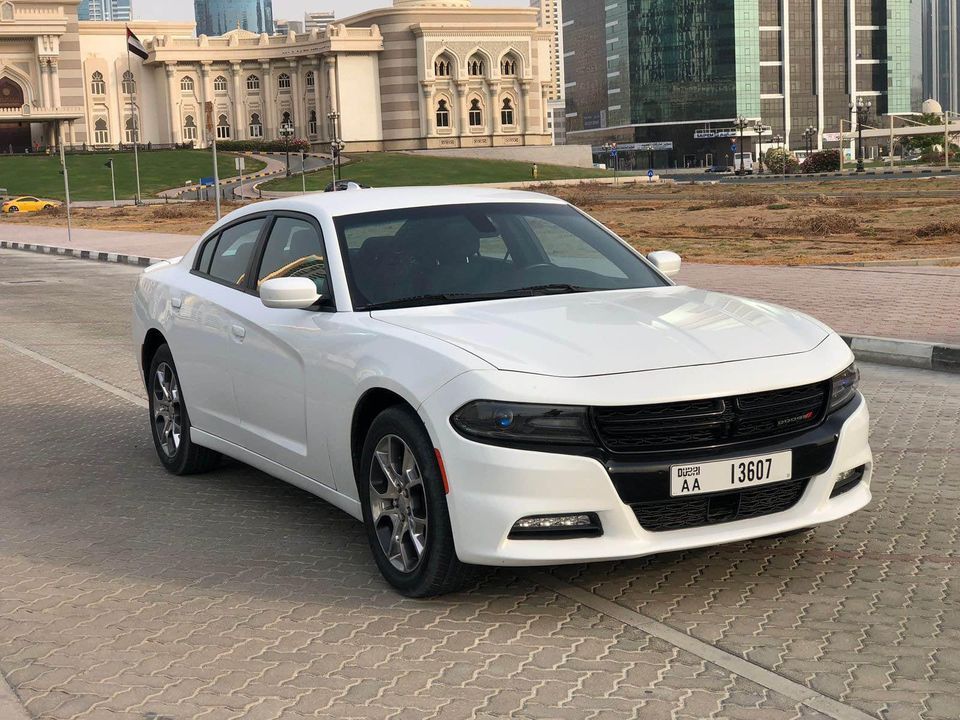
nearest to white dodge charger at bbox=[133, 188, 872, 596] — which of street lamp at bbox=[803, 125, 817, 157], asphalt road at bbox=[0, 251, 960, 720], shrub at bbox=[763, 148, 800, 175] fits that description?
asphalt road at bbox=[0, 251, 960, 720]

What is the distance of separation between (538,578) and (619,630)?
26.1 inches

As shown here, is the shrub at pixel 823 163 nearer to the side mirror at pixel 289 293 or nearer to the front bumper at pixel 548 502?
the side mirror at pixel 289 293

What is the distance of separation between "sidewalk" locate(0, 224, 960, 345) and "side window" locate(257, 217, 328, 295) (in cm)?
666

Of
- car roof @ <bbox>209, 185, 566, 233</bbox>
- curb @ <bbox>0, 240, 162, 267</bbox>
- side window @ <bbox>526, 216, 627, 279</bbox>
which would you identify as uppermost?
car roof @ <bbox>209, 185, 566, 233</bbox>

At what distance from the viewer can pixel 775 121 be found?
6004 inches

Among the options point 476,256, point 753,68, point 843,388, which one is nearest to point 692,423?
point 843,388

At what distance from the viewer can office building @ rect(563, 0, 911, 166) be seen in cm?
14838

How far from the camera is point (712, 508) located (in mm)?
4516

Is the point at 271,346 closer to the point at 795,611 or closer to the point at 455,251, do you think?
the point at 455,251

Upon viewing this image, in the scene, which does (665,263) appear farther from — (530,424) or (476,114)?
(476,114)

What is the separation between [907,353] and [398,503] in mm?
7050

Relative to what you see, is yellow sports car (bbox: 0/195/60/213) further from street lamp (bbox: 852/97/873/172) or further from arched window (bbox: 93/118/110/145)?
arched window (bbox: 93/118/110/145)

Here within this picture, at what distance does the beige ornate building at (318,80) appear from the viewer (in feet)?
427

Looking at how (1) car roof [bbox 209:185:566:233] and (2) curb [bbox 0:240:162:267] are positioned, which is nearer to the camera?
(1) car roof [bbox 209:185:566:233]
